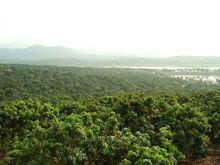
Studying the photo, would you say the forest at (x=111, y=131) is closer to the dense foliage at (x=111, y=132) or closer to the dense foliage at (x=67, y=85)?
the dense foliage at (x=111, y=132)

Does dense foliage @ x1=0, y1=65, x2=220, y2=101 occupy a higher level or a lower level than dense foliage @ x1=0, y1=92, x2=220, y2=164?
lower

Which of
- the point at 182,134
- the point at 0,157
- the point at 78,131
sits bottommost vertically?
the point at 0,157

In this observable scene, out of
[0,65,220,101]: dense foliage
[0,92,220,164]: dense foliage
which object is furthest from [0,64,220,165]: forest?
[0,65,220,101]: dense foliage

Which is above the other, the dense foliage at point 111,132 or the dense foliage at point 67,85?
the dense foliage at point 111,132

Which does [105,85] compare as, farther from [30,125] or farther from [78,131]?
[78,131]

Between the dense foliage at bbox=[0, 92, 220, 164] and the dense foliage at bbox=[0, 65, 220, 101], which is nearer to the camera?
the dense foliage at bbox=[0, 92, 220, 164]

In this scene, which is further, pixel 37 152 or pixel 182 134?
pixel 182 134

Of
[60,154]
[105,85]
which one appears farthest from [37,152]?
[105,85]

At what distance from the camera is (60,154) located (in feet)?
87.5

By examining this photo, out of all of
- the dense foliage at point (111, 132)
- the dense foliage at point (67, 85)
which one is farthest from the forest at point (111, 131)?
the dense foliage at point (67, 85)

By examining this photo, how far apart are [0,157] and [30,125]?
270 inches

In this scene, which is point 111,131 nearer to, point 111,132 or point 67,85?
point 111,132

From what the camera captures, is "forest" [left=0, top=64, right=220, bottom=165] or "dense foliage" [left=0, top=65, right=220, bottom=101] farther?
"dense foliage" [left=0, top=65, right=220, bottom=101]

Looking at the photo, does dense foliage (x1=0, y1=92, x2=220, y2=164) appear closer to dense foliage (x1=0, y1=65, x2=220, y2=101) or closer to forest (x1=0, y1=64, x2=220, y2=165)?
forest (x1=0, y1=64, x2=220, y2=165)
